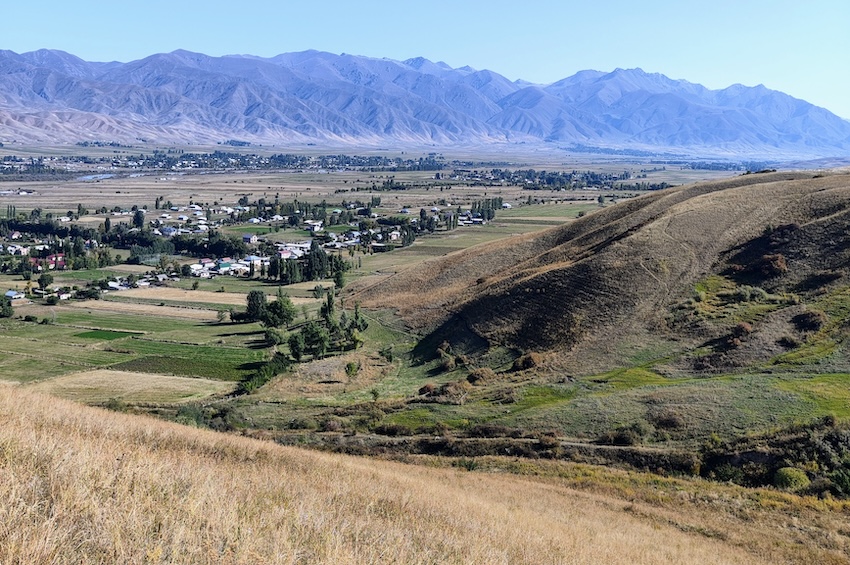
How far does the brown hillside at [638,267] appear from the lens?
2122 inches

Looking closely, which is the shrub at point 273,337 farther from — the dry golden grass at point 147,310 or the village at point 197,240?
the village at point 197,240

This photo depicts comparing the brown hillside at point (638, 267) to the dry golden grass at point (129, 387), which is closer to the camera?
the brown hillside at point (638, 267)

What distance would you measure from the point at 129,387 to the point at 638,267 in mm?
46466

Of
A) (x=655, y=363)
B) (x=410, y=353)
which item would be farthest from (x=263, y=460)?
(x=410, y=353)

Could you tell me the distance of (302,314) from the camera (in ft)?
274

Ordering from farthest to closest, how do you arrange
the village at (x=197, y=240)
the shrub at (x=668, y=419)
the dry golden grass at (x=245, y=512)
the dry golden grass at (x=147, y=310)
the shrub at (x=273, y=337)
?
the village at (x=197, y=240)
the dry golden grass at (x=147, y=310)
the shrub at (x=273, y=337)
the shrub at (x=668, y=419)
the dry golden grass at (x=245, y=512)

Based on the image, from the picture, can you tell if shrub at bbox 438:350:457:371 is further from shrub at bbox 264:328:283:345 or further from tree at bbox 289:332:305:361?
shrub at bbox 264:328:283:345

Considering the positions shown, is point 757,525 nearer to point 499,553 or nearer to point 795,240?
point 499,553

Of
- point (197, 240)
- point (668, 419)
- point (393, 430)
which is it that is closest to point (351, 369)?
point (393, 430)

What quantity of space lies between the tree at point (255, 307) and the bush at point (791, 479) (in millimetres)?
64444

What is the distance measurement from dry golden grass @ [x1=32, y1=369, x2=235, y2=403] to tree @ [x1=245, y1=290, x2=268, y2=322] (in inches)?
857

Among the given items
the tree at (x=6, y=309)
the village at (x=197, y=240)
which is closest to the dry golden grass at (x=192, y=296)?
the village at (x=197, y=240)

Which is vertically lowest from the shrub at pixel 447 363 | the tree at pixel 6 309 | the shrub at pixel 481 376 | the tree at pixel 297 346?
the tree at pixel 6 309

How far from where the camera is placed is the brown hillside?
2122 inches
